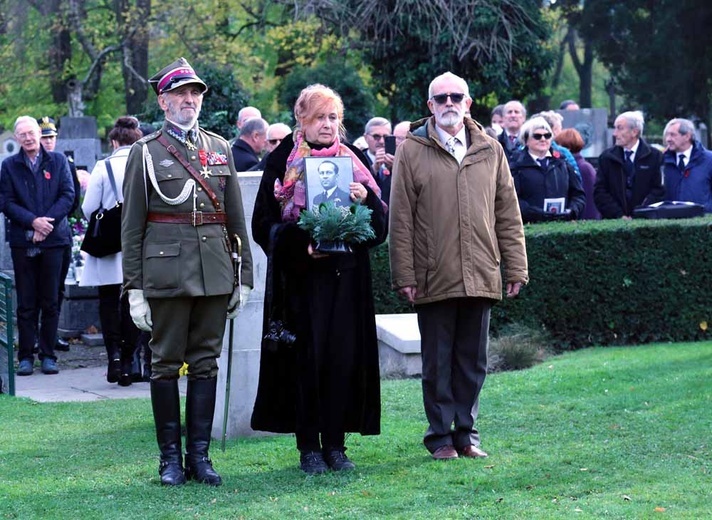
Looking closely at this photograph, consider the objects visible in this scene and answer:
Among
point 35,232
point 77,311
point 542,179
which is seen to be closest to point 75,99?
point 77,311

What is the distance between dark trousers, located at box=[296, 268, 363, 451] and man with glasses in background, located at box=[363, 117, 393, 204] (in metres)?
4.93

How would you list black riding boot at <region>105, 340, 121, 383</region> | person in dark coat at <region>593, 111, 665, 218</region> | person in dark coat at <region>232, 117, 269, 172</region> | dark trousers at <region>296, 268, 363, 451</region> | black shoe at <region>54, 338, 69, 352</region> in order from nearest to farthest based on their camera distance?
1. dark trousers at <region>296, 268, 363, 451</region>
2. black riding boot at <region>105, 340, 121, 383</region>
3. person in dark coat at <region>232, 117, 269, 172</region>
4. person in dark coat at <region>593, 111, 665, 218</region>
5. black shoe at <region>54, 338, 69, 352</region>

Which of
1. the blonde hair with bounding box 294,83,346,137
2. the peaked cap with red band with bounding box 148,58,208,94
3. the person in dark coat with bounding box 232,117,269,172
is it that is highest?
the peaked cap with red band with bounding box 148,58,208,94

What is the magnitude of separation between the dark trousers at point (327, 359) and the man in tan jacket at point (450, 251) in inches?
17.6

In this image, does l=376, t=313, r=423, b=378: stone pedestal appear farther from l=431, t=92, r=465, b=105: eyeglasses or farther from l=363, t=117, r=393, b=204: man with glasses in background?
l=431, t=92, r=465, b=105: eyeglasses

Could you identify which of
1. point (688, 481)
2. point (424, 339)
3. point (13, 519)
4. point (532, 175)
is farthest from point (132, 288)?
point (532, 175)

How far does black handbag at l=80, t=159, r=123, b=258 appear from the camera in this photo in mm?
10453

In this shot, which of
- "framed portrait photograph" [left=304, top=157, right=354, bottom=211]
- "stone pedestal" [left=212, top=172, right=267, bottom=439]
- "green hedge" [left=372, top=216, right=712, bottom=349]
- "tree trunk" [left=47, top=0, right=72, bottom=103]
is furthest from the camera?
"tree trunk" [left=47, top=0, right=72, bottom=103]

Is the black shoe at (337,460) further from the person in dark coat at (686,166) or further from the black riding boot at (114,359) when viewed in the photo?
the person in dark coat at (686,166)

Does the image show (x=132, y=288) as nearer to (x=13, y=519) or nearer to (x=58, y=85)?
Result: (x=13, y=519)

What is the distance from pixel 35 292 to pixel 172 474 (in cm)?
517

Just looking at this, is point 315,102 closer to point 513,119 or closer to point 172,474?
point 172,474

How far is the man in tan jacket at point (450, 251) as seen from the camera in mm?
7184

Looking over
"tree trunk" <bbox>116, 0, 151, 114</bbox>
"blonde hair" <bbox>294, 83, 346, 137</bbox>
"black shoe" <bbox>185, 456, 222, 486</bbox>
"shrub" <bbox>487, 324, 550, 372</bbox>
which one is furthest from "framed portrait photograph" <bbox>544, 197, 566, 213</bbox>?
"tree trunk" <bbox>116, 0, 151, 114</bbox>
